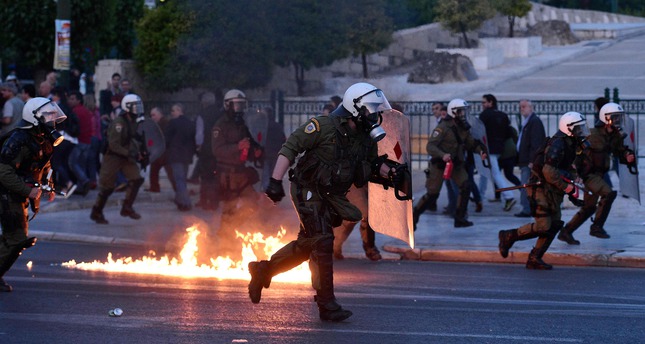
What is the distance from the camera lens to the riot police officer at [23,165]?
9820 mm

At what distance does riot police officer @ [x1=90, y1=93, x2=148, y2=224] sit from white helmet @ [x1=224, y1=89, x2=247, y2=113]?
2.85 metres

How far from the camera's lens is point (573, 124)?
1215 cm

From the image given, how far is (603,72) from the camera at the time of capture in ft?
103

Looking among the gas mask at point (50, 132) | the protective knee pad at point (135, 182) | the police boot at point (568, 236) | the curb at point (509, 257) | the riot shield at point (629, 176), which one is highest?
the gas mask at point (50, 132)

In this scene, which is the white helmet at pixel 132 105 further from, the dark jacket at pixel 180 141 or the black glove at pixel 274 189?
the black glove at pixel 274 189

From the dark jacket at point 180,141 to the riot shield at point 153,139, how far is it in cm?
62

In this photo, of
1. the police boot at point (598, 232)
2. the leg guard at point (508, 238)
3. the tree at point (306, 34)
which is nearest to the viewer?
the leg guard at point (508, 238)

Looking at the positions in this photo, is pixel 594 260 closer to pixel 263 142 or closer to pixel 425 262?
pixel 425 262

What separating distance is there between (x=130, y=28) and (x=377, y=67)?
24.7ft

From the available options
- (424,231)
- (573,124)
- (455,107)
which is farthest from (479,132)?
(573,124)

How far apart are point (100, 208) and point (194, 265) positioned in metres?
4.44

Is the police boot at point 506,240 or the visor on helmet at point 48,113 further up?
the visor on helmet at point 48,113

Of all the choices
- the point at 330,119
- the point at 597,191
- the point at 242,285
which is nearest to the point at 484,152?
the point at 597,191

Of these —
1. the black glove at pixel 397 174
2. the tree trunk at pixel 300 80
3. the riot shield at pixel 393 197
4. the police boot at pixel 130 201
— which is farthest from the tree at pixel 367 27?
the black glove at pixel 397 174
